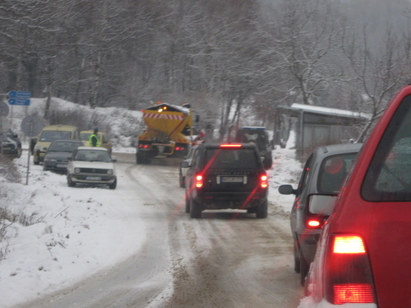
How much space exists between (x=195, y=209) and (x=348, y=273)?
12246 millimetres

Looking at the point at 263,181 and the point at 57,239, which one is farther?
the point at 263,181

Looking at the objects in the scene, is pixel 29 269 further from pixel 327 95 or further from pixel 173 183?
pixel 327 95

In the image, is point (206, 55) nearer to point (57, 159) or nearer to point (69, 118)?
point (69, 118)

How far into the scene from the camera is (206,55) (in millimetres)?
62062

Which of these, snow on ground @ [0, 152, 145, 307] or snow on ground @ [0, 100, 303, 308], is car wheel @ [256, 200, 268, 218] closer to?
snow on ground @ [0, 100, 303, 308]

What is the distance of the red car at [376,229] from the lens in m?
2.90

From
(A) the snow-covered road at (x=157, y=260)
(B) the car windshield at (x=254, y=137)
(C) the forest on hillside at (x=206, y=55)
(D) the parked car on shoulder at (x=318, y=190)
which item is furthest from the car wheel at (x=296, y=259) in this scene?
(B) the car windshield at (x=254, y=137)

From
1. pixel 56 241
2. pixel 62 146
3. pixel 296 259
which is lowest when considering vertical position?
pixel 62 146

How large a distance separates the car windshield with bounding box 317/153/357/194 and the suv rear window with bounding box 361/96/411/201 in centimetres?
455

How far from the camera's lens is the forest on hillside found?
44.4m

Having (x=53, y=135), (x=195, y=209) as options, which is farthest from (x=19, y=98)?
(x=53, y=135)

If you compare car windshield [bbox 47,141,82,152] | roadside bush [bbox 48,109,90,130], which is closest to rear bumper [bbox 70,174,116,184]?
car windshield [bbox 47,141,82,152]

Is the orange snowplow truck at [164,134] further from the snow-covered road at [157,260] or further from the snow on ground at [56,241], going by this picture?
the snow-covered road at [157,260]

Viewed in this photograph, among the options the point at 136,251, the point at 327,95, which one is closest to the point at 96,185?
the point at 136,251
